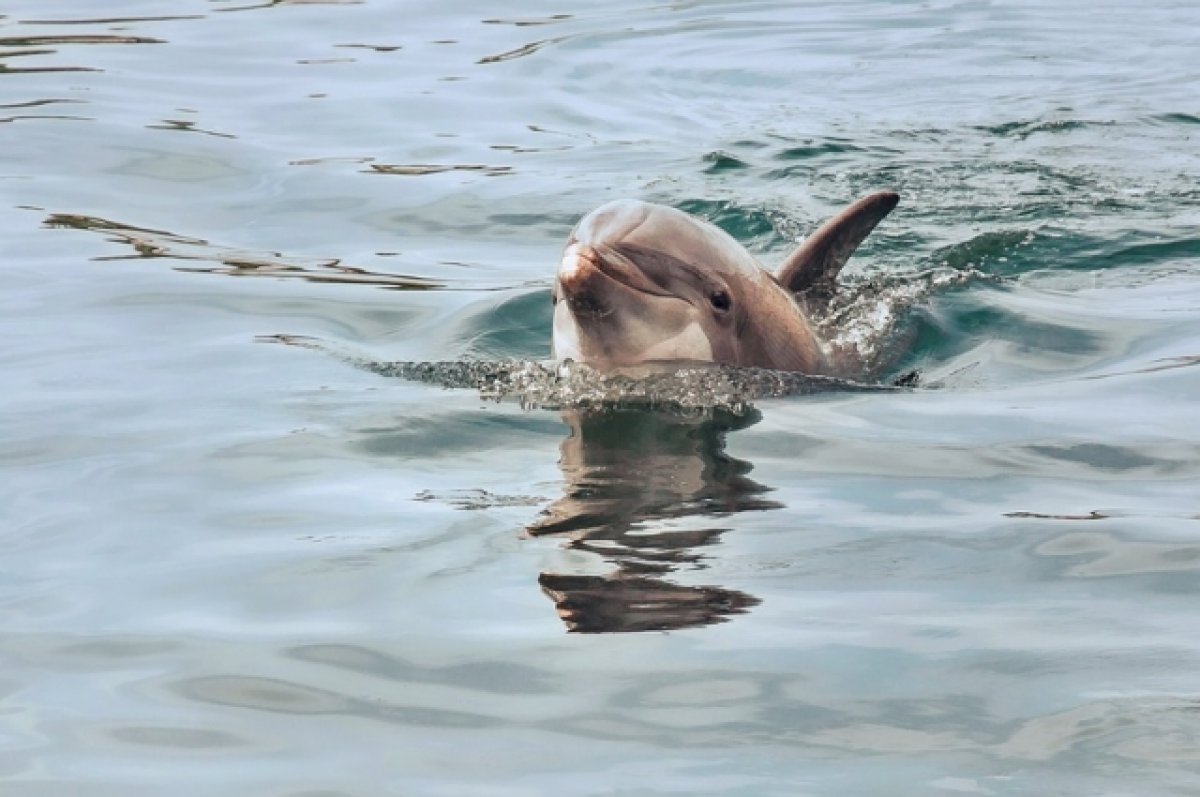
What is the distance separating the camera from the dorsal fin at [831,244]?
987cm

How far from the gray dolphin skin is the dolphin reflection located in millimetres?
405

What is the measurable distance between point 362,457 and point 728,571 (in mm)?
2128

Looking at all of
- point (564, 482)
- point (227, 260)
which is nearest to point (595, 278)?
point (564, 482)

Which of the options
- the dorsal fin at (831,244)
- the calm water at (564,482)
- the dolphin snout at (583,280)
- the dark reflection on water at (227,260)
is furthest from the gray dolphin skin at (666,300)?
the dark reflection on water at (227,260)

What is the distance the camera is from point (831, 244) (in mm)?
9961

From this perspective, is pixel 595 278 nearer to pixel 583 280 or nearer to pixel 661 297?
pixel 583 280

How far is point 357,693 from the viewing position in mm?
5160

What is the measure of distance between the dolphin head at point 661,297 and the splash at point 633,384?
3.2 inches

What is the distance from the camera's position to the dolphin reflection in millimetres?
5699

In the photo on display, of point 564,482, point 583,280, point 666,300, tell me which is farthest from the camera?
point 666,300

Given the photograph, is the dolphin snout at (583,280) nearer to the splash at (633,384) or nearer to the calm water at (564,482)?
the splash at (633,384)

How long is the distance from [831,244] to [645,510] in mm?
3578

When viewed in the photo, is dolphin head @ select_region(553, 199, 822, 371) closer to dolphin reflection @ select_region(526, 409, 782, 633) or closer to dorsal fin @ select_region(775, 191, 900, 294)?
dolphin reflection @ select_region(526, 409, 782, 633)

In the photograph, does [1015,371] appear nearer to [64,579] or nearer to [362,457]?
[362,457]
